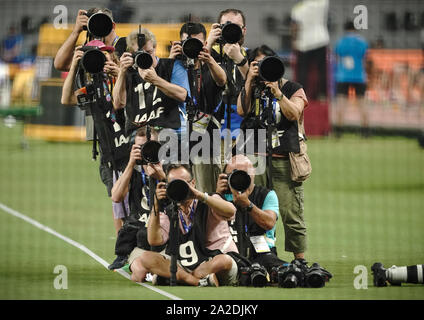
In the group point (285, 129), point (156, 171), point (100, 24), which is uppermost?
point (100, 24)

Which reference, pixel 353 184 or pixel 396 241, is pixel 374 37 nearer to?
pixel 353 184

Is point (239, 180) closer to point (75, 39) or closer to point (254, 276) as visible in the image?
point (254, 276)

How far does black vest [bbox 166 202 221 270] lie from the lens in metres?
8.37

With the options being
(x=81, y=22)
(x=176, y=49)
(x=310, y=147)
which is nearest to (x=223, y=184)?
(x=176, y=49)

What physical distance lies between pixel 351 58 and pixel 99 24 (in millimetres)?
12594

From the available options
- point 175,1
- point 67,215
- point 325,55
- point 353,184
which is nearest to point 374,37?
point 325,55

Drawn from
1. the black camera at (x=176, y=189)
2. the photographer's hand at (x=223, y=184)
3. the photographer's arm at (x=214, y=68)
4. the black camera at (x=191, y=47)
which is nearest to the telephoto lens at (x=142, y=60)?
the black camera at (x=191, y=47)

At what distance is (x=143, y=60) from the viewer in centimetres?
872

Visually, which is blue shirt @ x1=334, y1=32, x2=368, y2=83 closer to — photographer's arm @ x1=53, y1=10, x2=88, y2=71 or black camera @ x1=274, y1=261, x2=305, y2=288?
photographer's arm @ x1=53, y1=10, x2=88, y2=71

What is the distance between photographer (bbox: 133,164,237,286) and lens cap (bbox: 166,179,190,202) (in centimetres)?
32

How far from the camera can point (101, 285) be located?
852 centimetres

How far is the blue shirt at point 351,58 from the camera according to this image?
2105cm

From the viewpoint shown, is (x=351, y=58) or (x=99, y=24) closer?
(x=99, y=24)
